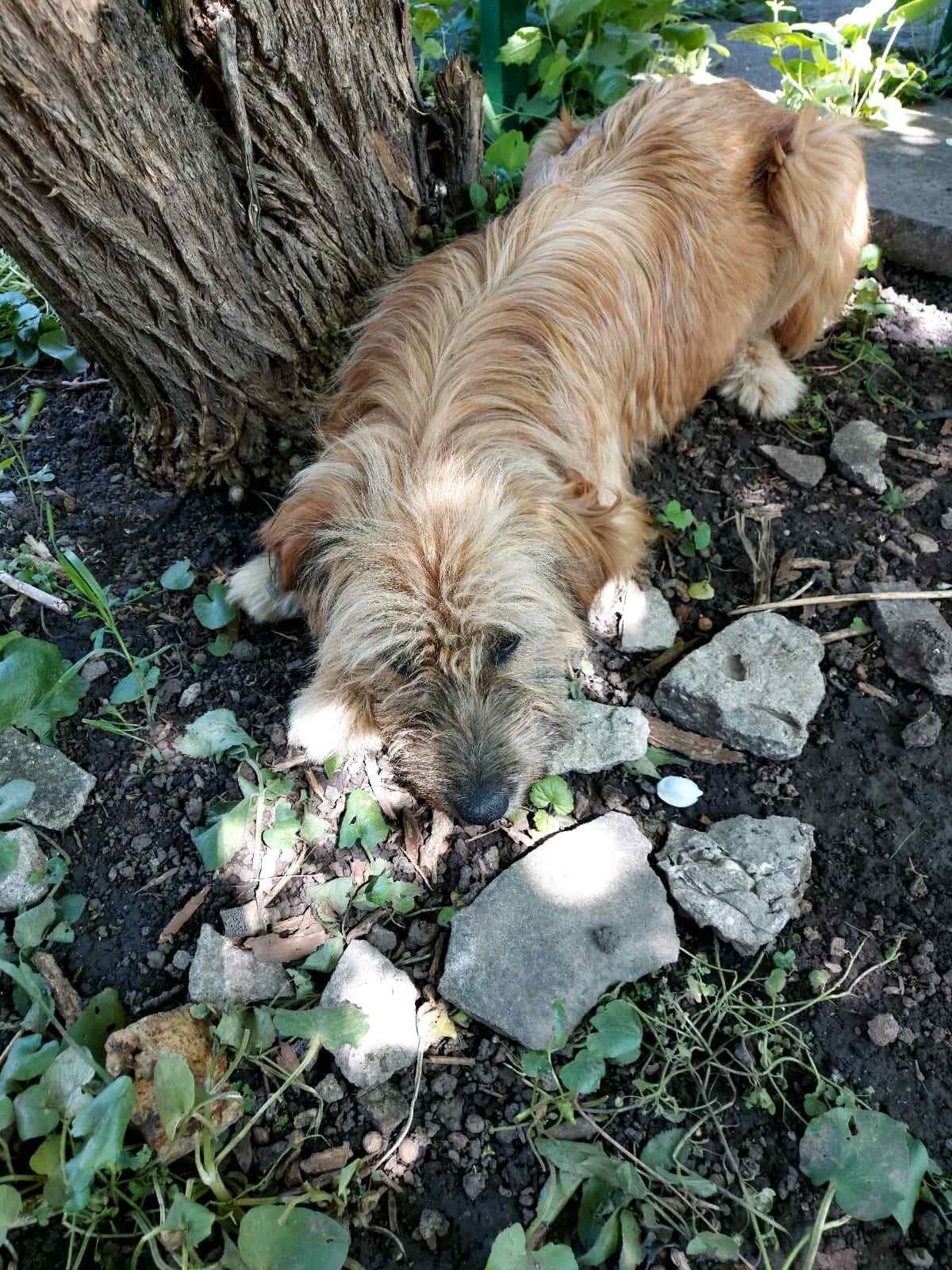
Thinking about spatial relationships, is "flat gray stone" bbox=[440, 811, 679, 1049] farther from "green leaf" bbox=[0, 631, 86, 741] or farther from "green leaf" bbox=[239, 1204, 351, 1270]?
"green leaf" bbox=[0, 631, 86, 741]

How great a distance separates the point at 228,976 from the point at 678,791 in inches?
60.7

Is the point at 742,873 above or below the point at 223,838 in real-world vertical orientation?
below

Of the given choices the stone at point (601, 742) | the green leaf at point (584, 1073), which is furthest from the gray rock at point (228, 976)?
the stone at point (601, 742)

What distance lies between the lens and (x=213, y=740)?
294 cm

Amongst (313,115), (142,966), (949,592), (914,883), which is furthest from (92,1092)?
(949,592)

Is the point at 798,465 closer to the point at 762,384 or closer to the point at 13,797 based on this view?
the point at 762,384

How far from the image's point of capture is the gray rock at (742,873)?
2.56m

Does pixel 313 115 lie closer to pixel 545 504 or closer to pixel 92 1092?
pixel 545 504

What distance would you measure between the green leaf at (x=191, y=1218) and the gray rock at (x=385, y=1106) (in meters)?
0.47

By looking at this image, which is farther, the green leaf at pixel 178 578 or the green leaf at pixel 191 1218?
the green leaf at pixel 178 578

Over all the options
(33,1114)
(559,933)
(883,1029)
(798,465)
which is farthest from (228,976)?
(798,465)

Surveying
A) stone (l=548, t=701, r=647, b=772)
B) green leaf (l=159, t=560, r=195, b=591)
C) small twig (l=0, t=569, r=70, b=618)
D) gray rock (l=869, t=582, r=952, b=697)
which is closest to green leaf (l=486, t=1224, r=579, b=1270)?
stone (l=548, t=701, r=647, b=772)

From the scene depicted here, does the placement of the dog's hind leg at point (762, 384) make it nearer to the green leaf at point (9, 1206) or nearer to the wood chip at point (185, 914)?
the wood chip at point (185, 914)

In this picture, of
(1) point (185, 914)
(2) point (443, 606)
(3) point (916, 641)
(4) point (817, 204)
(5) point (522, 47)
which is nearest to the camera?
(2) point (443, 606)
